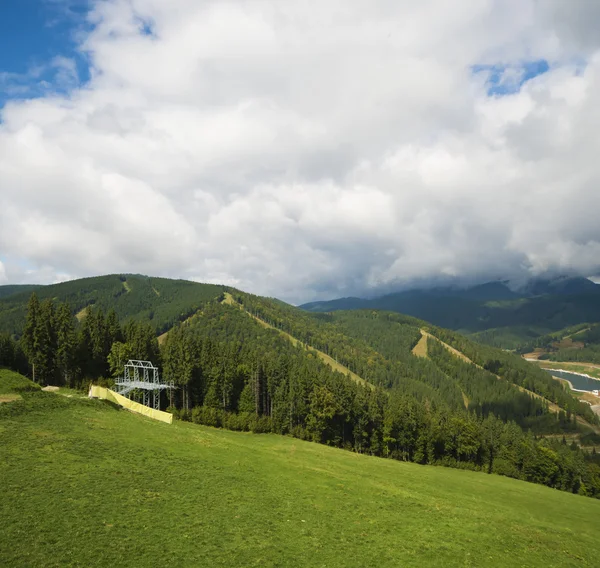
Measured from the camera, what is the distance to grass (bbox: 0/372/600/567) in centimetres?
2066

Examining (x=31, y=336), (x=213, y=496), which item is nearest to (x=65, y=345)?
(x=31, y=336)

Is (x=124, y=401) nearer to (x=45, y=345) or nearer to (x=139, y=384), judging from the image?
(x=139, y=384)

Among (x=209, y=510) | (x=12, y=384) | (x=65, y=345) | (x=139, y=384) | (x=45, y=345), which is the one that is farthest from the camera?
(x=65, y=345)

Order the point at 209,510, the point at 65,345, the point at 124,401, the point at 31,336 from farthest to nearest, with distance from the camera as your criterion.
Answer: the point at 65,345
the point at 31,336
the point at 124,401
the point at 209,510

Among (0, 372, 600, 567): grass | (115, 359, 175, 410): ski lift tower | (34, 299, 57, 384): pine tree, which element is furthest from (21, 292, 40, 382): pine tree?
(0, 372, 600, 567): grass

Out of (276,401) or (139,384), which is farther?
(276,401)

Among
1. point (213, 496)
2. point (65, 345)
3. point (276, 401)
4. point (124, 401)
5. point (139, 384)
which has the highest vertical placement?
point (65, 345)

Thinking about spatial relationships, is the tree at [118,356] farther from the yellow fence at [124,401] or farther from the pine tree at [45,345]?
the yellow fence at [124,401]

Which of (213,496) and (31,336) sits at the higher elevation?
(31,336)

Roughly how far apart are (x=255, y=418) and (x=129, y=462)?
52.4m

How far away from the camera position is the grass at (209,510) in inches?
813

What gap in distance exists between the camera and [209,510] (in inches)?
1043

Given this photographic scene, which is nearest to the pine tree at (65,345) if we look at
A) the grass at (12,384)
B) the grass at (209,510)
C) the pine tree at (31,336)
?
the pine tree at (31,336)

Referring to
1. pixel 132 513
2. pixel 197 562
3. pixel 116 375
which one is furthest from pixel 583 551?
pixel 116 375
